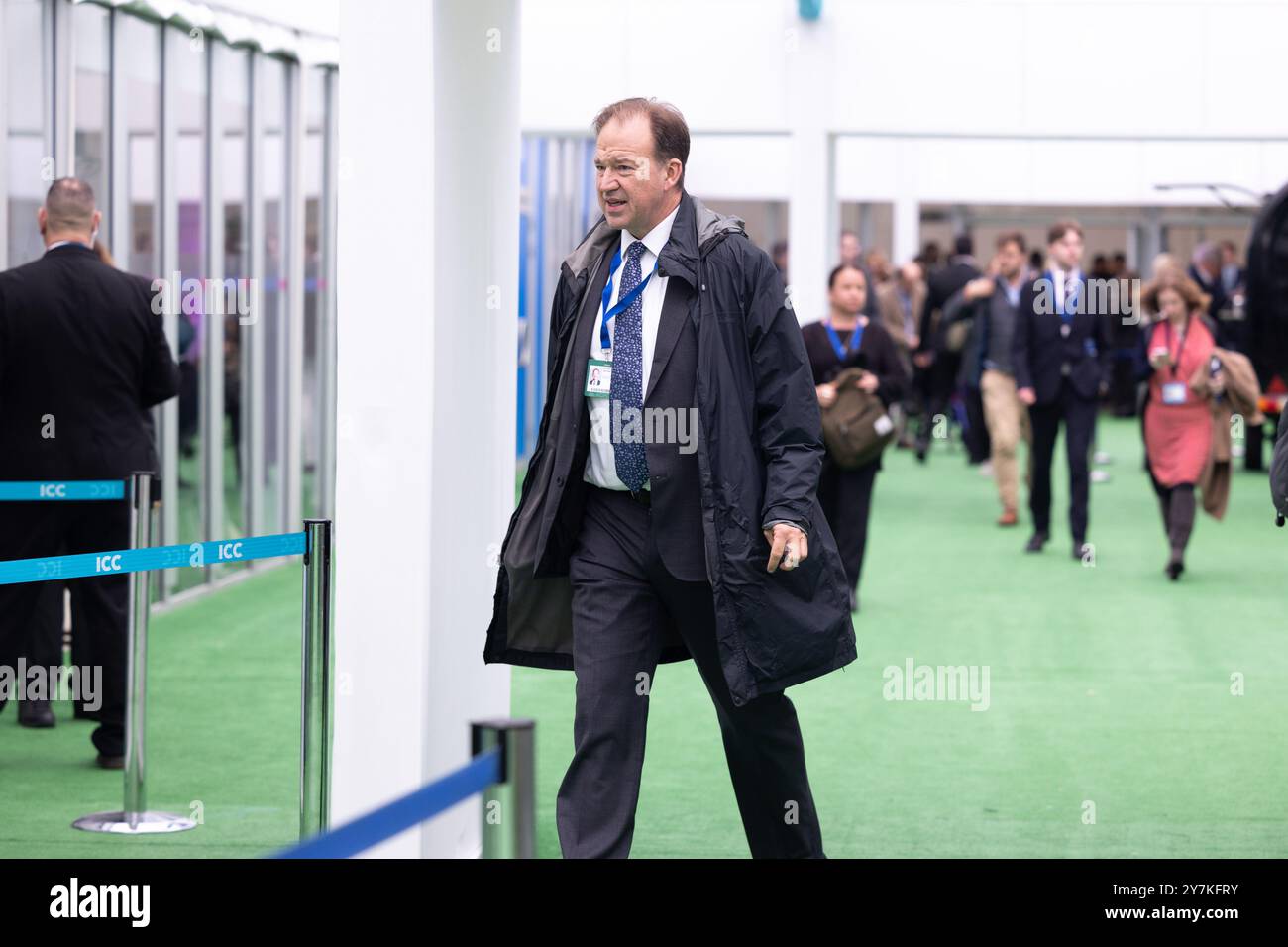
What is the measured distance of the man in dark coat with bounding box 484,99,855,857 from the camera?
14.1 feet

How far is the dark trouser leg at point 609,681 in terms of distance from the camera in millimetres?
4340

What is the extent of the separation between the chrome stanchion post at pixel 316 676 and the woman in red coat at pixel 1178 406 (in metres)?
7.50

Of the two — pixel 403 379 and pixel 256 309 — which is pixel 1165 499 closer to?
pixel 256 309

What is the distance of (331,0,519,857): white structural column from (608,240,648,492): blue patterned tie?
0.62 meters

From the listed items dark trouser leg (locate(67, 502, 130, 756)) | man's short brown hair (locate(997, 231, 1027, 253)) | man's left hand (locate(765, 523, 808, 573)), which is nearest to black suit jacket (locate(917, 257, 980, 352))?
Result: man's short brown hair (locate(997, 231, 1027, 253))

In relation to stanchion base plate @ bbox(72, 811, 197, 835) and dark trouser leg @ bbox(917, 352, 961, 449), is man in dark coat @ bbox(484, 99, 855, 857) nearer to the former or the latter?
stanchion base plate @ bbox(72, 811, 197, 835)

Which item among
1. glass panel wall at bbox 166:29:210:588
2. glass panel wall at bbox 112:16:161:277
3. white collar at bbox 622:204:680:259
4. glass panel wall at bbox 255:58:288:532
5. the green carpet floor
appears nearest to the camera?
white collar at bbox 622:204:680:259

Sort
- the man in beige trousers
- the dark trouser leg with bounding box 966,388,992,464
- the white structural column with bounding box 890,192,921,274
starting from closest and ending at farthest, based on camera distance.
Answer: the man in beige trousers < the dark trouser leg with bounding box 966,388,992,464 < the white structural column with bounding box 890,192,921,274

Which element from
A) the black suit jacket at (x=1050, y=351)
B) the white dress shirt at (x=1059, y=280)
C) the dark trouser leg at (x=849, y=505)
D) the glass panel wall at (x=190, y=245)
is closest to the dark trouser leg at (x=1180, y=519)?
the black suit jacket at (x=1050, y=351)

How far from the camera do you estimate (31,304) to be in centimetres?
719

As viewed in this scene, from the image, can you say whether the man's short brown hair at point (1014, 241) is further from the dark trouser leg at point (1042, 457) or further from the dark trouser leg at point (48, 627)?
the dark trouser leg at point (48, 627)
